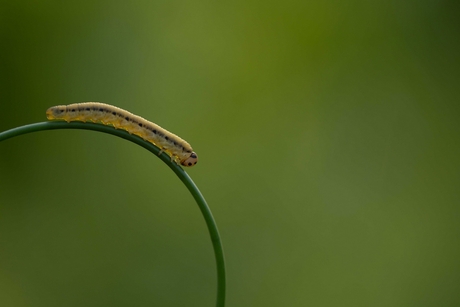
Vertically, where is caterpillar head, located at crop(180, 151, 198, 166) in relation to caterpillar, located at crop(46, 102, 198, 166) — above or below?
below

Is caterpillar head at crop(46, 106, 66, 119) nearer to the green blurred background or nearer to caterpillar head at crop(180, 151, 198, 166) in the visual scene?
caterpillar head at crop(180, 151, 198, 166)

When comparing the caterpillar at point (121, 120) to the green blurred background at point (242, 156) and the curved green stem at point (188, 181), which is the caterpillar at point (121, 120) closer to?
the curved green stem at point (188, 181)

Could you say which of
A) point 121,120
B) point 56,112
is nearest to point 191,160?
point 121,120

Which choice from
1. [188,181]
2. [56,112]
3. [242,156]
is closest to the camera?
[188,181]

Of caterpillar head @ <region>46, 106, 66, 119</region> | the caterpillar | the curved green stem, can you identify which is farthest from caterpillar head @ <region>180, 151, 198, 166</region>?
the curved green stem

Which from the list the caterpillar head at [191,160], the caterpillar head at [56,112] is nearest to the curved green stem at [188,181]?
the caterpillar head at [56,112]

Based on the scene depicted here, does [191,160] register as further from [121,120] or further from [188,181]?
[188,181]

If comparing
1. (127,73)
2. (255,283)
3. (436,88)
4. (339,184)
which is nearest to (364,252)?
(339,184)

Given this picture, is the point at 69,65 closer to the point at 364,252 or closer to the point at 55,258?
the point at 55,258
